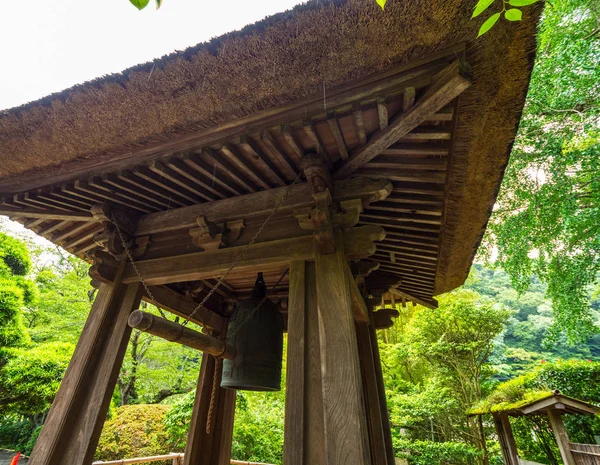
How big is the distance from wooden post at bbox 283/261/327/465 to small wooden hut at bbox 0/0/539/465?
0.03ft

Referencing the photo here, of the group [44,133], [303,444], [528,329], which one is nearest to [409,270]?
[303,444]

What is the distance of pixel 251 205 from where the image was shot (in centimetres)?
278

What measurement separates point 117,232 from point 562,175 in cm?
908

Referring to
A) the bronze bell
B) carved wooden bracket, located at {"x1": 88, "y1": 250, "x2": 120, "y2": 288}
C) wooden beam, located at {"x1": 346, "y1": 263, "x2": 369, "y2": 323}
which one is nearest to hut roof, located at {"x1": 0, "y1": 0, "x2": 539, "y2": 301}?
carved wooden bracket, located at {"x1": 88, "y1": 250, "x2": 120, "y2": 288}

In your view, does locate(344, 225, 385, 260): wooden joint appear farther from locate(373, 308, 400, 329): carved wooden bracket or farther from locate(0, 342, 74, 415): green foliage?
locate(0, 342, 74, 415): green foliage

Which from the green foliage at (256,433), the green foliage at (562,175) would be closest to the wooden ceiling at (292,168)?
the green foliage at (562,175)

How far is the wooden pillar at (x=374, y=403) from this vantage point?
3.30 meters

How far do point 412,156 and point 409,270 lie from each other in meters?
2.08

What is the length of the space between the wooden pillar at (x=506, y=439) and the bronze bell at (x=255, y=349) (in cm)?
778

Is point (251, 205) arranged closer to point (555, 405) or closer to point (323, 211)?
point (323, 211)

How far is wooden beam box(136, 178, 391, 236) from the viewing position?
8.09 feet

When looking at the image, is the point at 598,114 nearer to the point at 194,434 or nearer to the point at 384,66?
the point at 384,66

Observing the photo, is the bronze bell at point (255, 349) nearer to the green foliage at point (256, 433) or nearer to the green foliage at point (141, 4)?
the green foliage at point (141, 4)

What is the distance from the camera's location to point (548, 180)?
7.41 m
